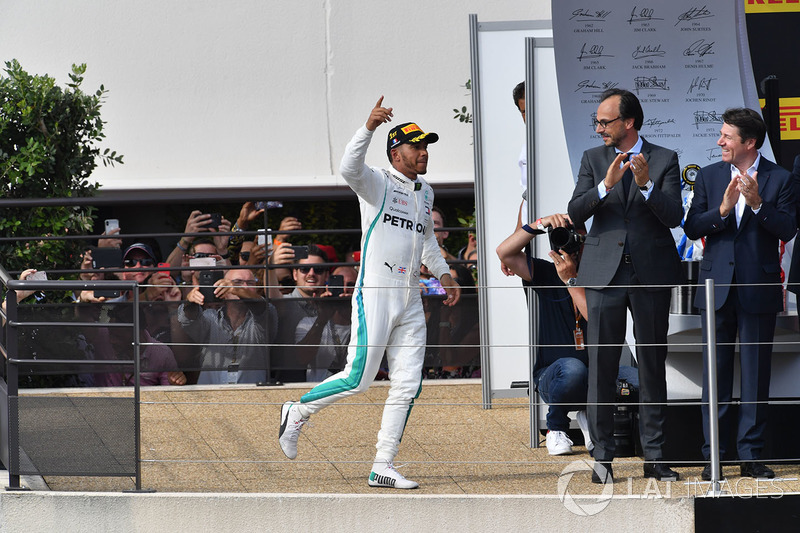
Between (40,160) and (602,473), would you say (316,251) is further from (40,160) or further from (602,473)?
(602,473)

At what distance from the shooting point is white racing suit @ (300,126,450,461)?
5363mm

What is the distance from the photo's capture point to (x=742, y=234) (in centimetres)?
555

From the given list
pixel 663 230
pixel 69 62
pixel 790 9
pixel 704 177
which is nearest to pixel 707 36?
pixel 790 9

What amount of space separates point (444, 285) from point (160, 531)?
184 centimetres

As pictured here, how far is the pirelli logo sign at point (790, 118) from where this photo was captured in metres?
6.68

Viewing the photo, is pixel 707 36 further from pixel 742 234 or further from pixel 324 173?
pixel 324 173

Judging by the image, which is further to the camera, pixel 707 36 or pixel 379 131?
pixel 379 131

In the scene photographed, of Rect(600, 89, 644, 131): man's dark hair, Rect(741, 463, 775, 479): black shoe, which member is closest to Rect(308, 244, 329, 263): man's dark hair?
Rect(600, 89, 644, 131): man's dark hair

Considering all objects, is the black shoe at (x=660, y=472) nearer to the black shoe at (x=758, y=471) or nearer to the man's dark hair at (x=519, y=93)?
the black shoe at (x=758, y=471)

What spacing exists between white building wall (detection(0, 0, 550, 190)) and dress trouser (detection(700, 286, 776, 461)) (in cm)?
659

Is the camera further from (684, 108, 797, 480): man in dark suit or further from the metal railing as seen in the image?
the metal railing

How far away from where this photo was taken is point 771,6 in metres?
6.78

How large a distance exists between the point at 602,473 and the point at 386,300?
4.39ft

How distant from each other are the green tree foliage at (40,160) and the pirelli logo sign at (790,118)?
487cm
